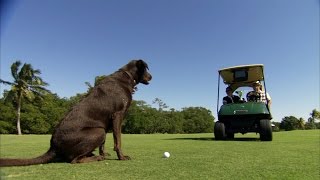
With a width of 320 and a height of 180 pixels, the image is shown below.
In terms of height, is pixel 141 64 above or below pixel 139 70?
above

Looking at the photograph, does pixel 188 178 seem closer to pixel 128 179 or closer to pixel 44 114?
pixel 128 179

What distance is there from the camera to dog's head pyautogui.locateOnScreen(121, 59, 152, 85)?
21.5ft

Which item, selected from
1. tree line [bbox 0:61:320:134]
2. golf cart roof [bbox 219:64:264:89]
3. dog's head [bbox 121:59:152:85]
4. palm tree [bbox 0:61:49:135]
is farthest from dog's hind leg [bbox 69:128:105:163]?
palm tree [bbox 0:61:49:135]

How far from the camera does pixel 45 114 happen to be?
245ft

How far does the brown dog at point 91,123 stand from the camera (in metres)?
5.08

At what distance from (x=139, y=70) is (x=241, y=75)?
7980 millimetres

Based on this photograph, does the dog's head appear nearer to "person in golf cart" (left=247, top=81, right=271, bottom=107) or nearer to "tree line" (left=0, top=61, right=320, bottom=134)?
"person in golf cart" (left=247, top=81, right=271, bottom=107)

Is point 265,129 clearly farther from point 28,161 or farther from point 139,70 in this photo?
point 28,161

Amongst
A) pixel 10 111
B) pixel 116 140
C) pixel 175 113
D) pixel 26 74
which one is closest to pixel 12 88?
pixel 26 74

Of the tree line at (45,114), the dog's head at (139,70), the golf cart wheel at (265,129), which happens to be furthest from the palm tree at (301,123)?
the dog's head at (139,70)

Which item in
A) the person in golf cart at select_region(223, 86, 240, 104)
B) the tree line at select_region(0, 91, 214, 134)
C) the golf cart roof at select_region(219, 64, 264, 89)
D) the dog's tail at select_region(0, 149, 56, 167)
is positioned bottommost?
the dog's tail at select_region(0, 149, 56, 167)

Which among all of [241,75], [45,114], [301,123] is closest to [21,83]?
[45,114]

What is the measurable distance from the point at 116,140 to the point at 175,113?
95178mm

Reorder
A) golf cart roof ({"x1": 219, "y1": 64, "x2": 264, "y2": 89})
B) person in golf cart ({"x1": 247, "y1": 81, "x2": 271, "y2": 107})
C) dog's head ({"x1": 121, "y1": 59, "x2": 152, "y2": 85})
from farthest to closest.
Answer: golf cart roof ({"x1": 219, "y1": 64, "x2": 264, "y2": 89}) < person in golf cart ({"x1": 247, "y1": 81, "x2": 271, "y2": 107}) < dog's head ({"x1": 121, "y1": 59, "x2": 152, "y2": 85})
